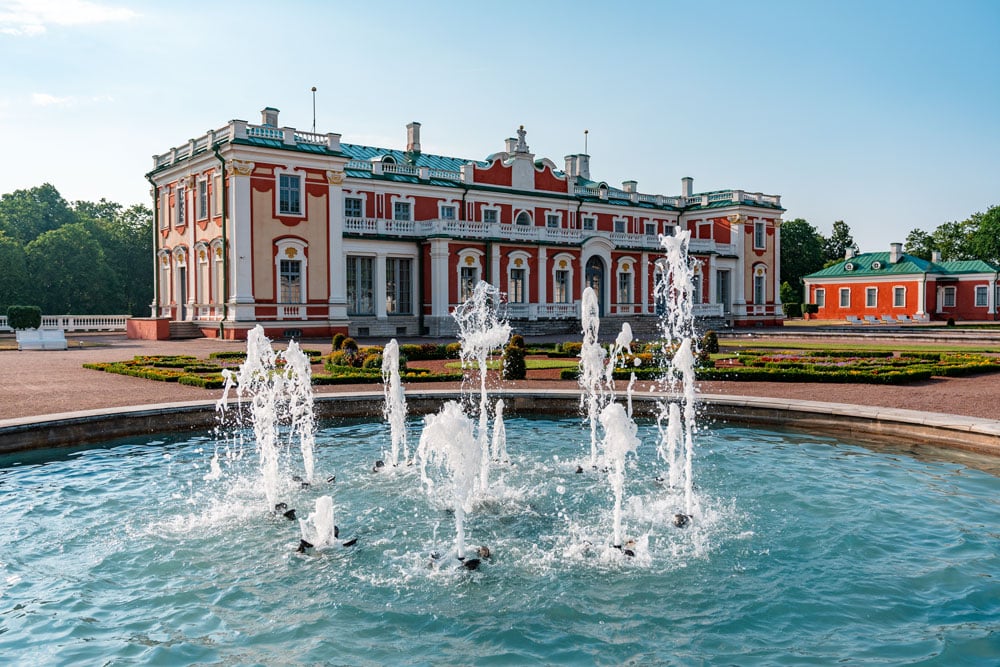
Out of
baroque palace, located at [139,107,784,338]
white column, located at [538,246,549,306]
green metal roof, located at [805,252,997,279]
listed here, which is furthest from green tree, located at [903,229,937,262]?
white column, located at [538,246,549,306]

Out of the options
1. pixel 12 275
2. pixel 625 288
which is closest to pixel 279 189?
pixel 625 288

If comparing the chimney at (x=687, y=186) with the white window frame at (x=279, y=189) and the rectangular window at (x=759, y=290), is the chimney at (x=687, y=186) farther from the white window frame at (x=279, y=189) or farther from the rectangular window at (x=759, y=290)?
the white window frame at (x=279, y=189)

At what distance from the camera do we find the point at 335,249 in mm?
33594

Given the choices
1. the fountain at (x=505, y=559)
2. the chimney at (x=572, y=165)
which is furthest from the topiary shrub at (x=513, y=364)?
the chimney at (x=572, y=165)

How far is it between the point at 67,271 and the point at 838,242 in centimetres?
7318

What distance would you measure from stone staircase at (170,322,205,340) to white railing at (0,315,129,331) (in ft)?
20.6

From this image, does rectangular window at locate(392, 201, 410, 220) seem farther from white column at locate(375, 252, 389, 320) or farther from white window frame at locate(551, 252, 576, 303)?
white window frame at locate(551, 252, 576, 303)

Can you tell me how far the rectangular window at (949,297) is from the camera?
5356 centimetres

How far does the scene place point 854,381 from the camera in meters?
16.4

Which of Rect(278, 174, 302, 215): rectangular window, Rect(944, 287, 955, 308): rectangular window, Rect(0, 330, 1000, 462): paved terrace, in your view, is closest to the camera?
Rect(0, 330, 1000, 462): paved terrace

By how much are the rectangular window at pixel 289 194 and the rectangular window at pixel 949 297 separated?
4552 centimetres

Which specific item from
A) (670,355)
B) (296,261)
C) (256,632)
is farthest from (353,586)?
(296,261)

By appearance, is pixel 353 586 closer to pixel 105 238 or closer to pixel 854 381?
pixel 854 381

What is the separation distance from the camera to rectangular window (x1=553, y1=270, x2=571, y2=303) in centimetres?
4067
